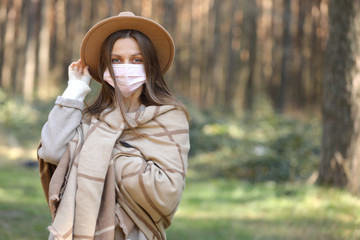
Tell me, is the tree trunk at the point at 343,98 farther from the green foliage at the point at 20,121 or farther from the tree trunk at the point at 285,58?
the tree trunk at the point at 285,58

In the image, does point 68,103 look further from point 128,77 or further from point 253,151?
point 253,151

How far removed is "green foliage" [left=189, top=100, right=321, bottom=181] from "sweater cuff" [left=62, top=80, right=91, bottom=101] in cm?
663

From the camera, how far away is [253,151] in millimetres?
10445

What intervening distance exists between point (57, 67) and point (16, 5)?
293 cm

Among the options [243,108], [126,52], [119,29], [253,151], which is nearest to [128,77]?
[126,52]

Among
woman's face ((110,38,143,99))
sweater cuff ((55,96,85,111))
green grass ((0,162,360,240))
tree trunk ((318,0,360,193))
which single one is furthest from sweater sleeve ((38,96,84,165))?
tree trunk ((318,0,360,193))

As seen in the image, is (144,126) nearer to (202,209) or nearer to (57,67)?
(202,209)

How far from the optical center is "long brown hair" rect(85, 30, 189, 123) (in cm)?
260

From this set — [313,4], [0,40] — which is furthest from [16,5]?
[313,4]

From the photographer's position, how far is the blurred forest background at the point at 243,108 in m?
6.47

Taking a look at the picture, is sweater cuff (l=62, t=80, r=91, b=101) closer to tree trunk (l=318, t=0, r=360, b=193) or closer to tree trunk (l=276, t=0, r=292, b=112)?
tree trunk (l=318, t=0, r=360, b=193)

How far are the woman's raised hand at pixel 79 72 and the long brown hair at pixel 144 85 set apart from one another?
2.6 inches

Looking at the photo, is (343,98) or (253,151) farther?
(253,151)

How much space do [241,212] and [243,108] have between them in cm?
1513
